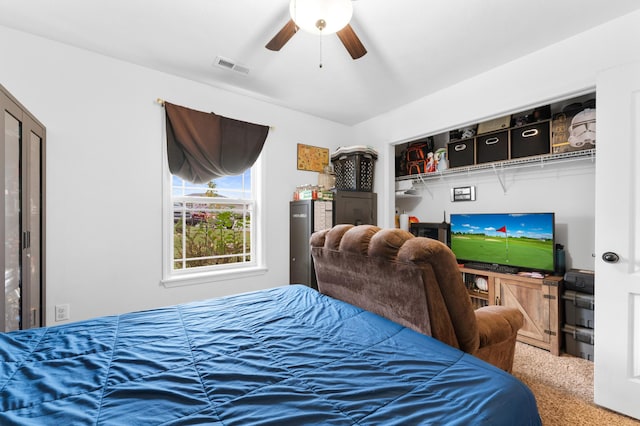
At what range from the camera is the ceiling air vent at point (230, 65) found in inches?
99.7

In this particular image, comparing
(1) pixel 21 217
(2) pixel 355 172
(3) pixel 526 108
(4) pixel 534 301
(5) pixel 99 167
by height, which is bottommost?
(4) pixel 534 301

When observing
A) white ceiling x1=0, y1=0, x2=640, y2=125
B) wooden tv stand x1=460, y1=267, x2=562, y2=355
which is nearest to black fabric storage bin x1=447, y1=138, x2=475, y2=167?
white ceiling x1=0, y1=0, x2=640, y2=125

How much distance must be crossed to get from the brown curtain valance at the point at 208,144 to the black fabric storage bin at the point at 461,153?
2.32 m

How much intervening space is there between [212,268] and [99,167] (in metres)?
1.41

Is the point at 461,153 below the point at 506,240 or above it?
above

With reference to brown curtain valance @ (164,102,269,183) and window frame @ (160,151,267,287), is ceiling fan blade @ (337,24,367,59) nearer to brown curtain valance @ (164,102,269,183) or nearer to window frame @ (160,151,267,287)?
brown curtain valance @ (164,102,269,183)

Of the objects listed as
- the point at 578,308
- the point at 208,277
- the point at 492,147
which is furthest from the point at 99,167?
the point at 578,308

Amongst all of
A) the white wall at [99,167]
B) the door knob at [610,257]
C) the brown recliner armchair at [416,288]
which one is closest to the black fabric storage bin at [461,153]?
the door knob at [610,257]

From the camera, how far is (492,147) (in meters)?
3.24

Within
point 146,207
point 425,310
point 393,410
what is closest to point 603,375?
point 425,310

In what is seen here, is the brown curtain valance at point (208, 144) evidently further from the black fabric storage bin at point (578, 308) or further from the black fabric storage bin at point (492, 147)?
the black fabric storage bin at point (578, 308)

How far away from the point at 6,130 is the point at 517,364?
3977 mm

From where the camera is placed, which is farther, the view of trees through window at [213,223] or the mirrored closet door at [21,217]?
the view of trees through window at [213,223]

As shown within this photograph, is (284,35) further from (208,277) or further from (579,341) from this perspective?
(579,341)
